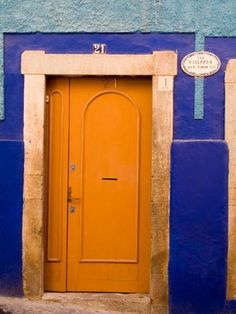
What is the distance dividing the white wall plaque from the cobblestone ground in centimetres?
255

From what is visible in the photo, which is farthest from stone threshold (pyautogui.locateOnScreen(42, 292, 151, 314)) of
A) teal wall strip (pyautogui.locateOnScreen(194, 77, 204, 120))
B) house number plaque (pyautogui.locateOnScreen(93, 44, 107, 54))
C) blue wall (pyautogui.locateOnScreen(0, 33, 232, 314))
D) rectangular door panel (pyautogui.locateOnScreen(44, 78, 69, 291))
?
house number plaque (pyautogui.locateOnScreen(93, 44, 107, 54))

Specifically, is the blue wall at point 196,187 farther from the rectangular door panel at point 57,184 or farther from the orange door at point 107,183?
the rectangular door panel at point 57,184

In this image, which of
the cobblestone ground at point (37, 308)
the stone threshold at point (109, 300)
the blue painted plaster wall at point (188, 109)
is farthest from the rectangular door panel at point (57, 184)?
the blue painted plaster wall at point (188, 109)

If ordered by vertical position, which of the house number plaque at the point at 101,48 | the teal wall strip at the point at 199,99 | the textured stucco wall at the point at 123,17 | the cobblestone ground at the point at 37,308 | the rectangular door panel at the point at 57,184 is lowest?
the cobblestone ground at the point at 37,308

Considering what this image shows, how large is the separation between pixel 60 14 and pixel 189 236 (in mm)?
2598

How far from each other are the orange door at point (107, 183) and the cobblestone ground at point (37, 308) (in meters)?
0.36

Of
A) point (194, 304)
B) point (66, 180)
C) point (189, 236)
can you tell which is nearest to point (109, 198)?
point (66, 180)

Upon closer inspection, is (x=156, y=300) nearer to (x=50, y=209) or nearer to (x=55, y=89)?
(x=50, y=209)

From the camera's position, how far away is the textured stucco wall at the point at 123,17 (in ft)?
19.9

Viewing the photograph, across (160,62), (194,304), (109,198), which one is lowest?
(194,304)

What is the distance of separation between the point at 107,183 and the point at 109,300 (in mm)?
1204

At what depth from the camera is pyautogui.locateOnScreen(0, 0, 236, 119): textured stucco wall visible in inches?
239

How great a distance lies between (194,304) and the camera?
240 inches

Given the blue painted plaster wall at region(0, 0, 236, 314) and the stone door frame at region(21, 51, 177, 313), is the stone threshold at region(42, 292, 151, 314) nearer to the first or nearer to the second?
the stone door frame at region(21, 51, 177, 313)
